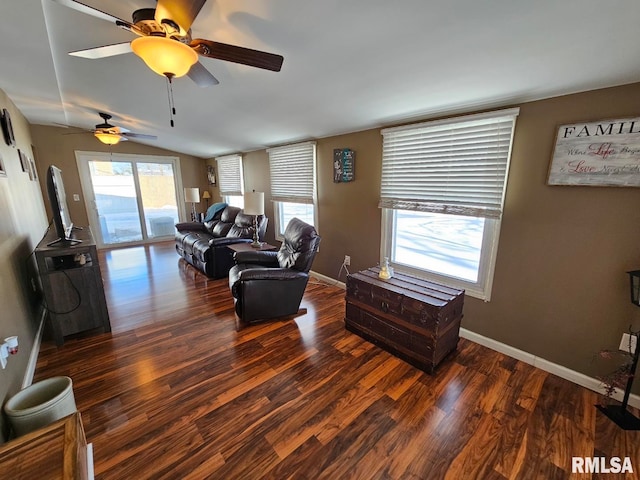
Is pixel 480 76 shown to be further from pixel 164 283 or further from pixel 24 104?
pixel 24 104

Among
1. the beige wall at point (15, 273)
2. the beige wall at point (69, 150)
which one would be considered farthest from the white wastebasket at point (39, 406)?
the beige wall at point (69, 150)

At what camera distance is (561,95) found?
1.85 m

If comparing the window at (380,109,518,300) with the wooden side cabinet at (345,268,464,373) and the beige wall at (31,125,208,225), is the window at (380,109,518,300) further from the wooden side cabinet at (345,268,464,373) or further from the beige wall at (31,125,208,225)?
the beige wall at (31,125,208,225)

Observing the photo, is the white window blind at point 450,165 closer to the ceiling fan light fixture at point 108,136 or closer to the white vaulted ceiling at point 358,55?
the white vaulted ceiling at point 358,55

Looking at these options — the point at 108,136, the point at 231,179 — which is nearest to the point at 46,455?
the point at 108,136

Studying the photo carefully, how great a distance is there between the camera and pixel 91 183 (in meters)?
5.67

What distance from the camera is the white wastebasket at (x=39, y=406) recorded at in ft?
4.50

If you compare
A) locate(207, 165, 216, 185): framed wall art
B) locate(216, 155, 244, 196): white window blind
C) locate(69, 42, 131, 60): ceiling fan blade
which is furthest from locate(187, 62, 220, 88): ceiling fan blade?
locate(207, 165, 216, 185): framed wall art

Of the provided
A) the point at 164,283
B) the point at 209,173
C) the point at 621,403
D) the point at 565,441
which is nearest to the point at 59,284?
the point at 164,283

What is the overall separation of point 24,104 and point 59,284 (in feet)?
10.3

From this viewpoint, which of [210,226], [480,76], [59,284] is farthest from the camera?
[210,226]

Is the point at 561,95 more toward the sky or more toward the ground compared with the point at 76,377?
more toward the sky

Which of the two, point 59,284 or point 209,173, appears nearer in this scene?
point 59,284

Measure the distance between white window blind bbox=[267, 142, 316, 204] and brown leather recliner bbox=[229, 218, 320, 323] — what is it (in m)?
1.18
